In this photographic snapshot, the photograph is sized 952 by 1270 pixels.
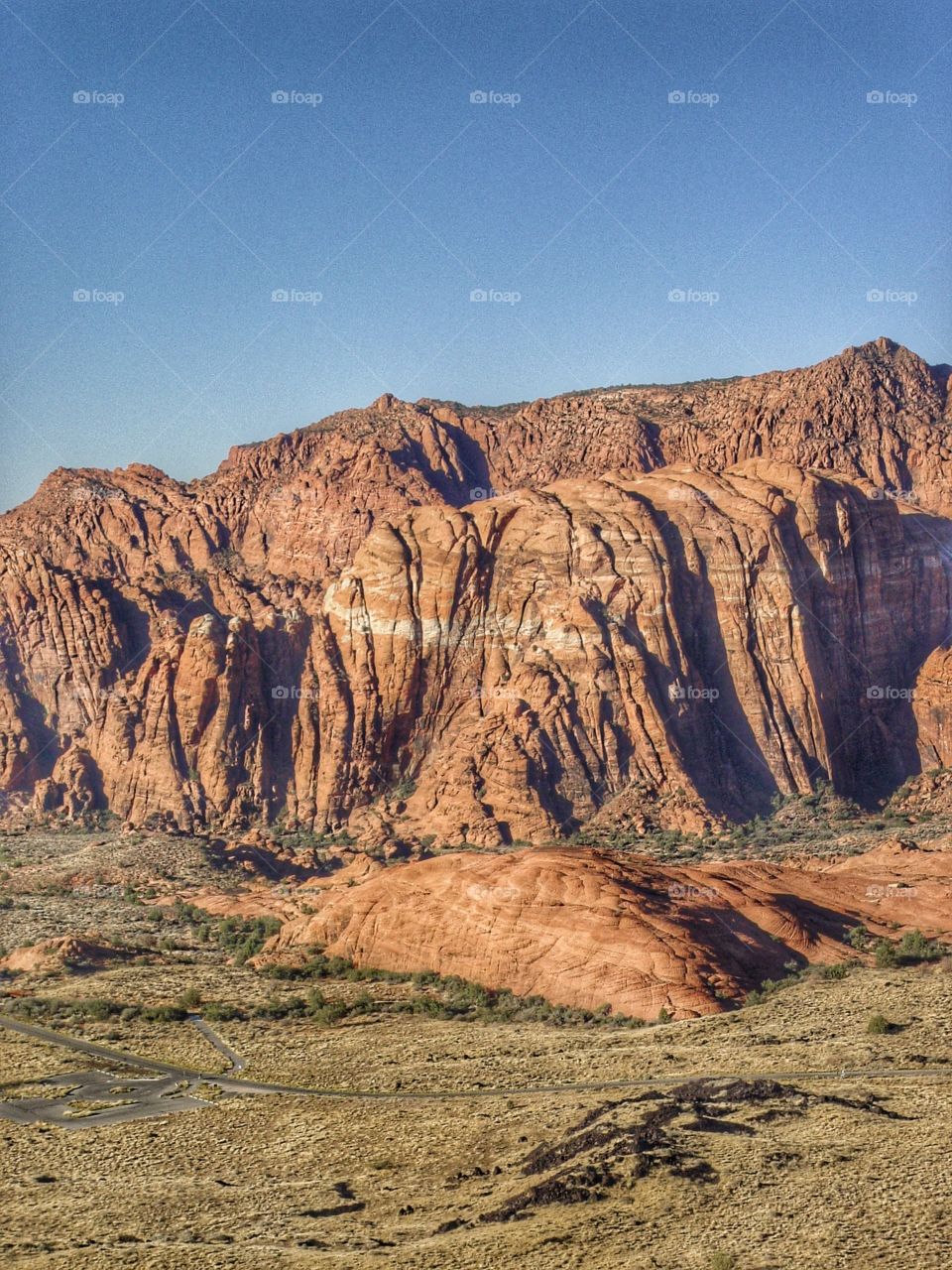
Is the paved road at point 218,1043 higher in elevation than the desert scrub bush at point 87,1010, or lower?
lower

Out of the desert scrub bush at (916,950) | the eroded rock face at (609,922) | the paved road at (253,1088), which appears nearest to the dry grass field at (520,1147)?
the paved road at (253,1088)

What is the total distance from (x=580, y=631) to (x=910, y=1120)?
6000 centimetres

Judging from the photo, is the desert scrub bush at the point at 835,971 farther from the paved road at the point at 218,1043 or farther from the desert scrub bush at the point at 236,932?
the desert scrub bush at the point at 236,932

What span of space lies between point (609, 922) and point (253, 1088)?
558 inches

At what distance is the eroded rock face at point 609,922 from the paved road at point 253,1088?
8.30 meters

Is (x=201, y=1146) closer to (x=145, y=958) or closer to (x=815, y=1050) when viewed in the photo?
(x=815, y=1050)

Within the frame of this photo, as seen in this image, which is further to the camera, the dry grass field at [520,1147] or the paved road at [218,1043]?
the paved road at [218,1043]

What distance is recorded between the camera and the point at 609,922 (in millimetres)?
52156

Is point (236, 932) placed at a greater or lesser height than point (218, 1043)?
greater

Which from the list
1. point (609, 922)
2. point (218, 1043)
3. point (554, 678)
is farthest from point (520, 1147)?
point (554, 678)

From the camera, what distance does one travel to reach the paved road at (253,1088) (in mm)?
39938

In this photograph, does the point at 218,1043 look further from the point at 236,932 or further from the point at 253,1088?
the point at 236,932

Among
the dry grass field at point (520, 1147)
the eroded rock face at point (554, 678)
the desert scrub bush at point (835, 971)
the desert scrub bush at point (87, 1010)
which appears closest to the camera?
the dry grass field at point (520, 1147)

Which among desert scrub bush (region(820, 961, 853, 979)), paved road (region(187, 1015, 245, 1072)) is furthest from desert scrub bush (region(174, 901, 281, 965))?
desert scrub bush (region(820, 961, 853, 979))
